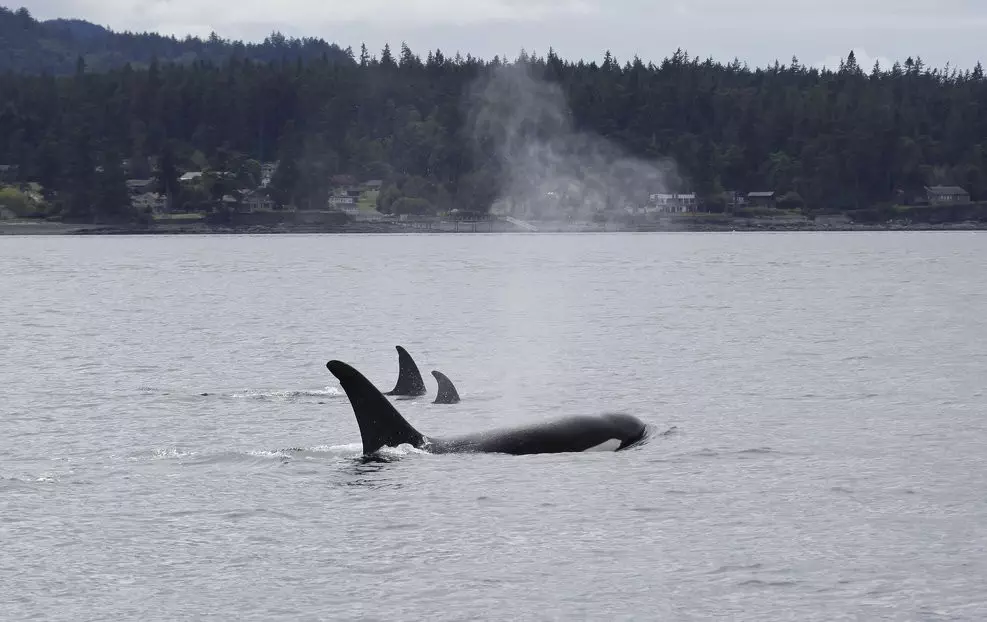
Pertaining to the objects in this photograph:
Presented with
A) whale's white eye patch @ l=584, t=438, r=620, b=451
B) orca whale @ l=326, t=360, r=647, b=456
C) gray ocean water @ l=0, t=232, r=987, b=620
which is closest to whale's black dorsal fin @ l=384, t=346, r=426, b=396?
gray ocean water @ l=0, t=232, r=987, b=620

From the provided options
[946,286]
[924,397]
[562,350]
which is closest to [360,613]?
[924,397]

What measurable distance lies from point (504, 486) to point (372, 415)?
284cm

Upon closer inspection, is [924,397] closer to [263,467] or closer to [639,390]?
[639,390]

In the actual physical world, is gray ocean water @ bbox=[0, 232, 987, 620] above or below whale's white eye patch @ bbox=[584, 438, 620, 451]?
below

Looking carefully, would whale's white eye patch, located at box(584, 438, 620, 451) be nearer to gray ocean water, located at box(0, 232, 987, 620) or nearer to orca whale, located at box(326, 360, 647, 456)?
orca whale, located at box(326, 360, 647, 456)

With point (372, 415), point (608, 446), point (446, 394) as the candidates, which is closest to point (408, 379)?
point (446, 394)

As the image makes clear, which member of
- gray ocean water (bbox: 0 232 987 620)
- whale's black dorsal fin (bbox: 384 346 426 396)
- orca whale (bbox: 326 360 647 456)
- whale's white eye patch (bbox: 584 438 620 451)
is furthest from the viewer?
whale's black dorsal fin (bbox: 384 346 426 396)

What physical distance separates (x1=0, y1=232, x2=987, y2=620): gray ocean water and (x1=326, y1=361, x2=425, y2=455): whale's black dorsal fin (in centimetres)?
26

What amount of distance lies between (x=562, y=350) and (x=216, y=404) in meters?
19.7

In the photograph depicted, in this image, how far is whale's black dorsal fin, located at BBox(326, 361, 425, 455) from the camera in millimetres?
22922

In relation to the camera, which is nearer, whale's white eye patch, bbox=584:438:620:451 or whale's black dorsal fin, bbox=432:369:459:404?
whale's white eye patch, bbox=584:438:620:451

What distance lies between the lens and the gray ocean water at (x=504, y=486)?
16750 millimetres

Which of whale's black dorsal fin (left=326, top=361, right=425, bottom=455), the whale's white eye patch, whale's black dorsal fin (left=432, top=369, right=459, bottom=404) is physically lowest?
whale's black dorsal fin (left=432, top=369, right=459, bottom=404)

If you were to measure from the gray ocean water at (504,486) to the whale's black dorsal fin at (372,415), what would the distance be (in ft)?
0.87
